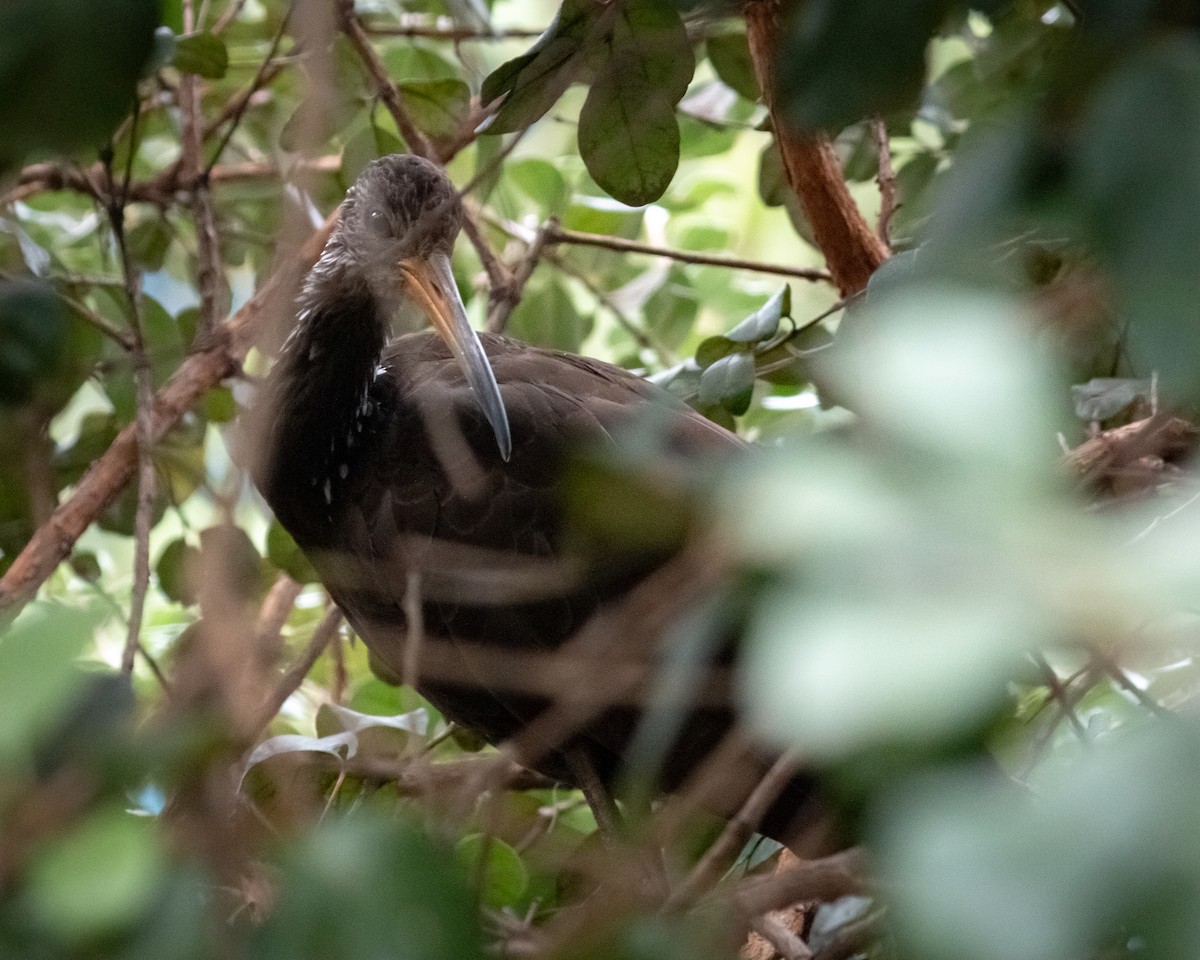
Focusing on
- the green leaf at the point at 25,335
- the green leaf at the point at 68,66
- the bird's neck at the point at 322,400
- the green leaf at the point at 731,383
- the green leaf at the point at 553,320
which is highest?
Result: the green leaf at the point at 68,66

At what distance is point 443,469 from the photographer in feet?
6.05

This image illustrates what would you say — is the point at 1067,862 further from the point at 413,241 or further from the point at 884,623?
the point at 413,241

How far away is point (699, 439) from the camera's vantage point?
5.53 feet

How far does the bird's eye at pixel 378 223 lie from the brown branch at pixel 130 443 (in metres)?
0.14

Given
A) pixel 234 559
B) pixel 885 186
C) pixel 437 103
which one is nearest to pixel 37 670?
pixel 234 559

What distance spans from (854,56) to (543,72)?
75cm

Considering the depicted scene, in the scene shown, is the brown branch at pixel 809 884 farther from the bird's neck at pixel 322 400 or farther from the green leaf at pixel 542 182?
Result: the green leaf at pixel 542 182

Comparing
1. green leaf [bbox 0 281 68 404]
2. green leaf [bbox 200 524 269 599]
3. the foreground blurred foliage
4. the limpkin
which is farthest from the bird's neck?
green leaf [bbox 0 281 68 404]

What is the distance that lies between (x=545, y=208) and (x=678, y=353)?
1.26 feet

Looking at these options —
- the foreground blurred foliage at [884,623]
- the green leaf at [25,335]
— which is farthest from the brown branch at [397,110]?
the green leaf at [25,335]

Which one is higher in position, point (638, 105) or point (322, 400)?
point (638, 105)

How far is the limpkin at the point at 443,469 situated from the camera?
174 centimetres

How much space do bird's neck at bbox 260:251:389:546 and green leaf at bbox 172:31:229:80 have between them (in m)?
0.40

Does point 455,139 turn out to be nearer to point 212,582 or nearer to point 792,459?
point 212,582
